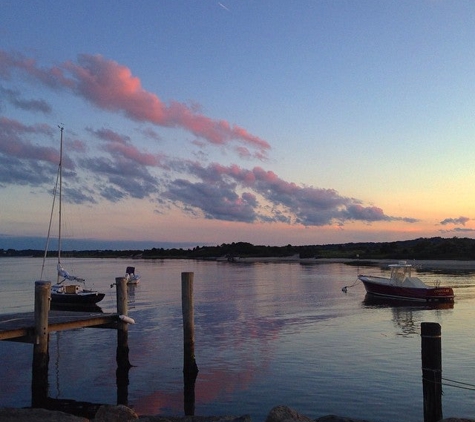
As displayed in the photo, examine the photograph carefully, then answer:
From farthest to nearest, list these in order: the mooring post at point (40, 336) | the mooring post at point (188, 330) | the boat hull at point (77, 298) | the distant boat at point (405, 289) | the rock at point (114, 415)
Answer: the boat hull at point (77, 298)
the distant boat at point (405, 289)
the mooring post at point (188, 330)
the mooring post at point (40, 336)
the rock at point (114, 415)

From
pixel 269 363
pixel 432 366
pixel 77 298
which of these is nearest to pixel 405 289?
pixel 77 298

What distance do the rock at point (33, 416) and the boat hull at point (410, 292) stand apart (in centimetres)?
3705

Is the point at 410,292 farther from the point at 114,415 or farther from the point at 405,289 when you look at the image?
the point at 114,415

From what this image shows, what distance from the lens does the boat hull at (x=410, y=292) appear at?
4309cm

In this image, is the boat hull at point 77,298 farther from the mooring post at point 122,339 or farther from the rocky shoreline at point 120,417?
the rocky shoreline at point 120,417

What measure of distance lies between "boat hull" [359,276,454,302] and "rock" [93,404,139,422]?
117ft

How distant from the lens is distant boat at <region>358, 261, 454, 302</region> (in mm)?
43281

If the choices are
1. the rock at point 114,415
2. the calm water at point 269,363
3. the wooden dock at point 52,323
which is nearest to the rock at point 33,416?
the rock at point 114,415

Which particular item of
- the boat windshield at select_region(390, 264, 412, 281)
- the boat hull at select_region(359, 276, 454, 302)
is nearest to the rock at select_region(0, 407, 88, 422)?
the boat hull at select_region(359, 276, 454, 302)

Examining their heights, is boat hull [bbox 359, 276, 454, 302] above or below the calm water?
above

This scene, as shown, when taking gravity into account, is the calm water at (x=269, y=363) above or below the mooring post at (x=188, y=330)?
below

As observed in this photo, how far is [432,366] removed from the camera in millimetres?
11734

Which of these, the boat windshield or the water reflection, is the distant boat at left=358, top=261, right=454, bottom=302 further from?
the water reflection

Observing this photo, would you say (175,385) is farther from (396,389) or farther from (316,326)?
(316,326)
